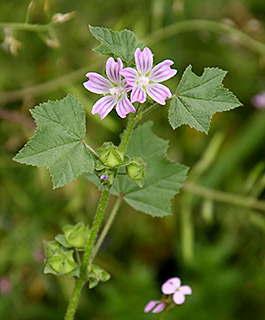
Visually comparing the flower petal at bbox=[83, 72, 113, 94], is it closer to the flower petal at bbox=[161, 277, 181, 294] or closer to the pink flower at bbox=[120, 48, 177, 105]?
the pink flower at bbox=[120, 48, 177, 105]

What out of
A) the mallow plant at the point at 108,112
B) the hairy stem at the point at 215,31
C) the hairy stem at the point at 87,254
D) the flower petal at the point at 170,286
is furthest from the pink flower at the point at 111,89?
the hairy stem at the point at 215,31

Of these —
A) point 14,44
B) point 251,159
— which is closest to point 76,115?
point 14,44

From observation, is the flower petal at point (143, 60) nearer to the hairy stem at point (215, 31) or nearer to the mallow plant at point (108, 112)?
the mallow plant at point (108, 112)

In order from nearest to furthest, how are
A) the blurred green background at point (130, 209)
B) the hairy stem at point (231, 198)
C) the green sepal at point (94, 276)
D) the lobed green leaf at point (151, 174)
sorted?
1. the green sepal at point (94, 276)
2. the lobed green leaf at point (151, 174)
3. the hairy stem at point (231, 198)
4. the blurred green background at point (130, 209)

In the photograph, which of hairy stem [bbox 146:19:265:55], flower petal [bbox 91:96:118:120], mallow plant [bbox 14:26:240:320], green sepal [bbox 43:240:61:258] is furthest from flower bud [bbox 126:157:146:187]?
hairy stem [bbox 146:19:265:55]

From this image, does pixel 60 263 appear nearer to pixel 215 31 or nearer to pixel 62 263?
pixel 62 263

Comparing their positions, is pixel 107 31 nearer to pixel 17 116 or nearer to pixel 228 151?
pixel 17 116

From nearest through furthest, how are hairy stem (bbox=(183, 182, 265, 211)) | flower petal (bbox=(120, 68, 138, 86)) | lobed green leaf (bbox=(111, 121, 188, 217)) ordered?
flower petal (bbox=(120, 68, 138, 86))
lobed green leaf (bbox=(111, 121, 188, 217))
hairy stem (bbox=(183, 182, 265, 211))
